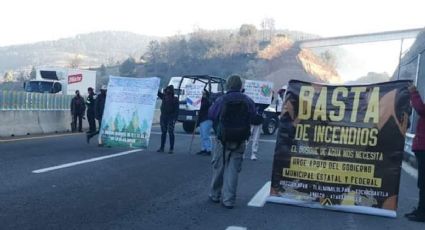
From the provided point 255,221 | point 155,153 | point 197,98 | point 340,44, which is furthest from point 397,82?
point 340,44

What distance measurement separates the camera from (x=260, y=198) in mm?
7918

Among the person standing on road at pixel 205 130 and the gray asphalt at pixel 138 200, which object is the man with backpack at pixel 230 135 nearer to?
the gray asphalt at pixel 138 200

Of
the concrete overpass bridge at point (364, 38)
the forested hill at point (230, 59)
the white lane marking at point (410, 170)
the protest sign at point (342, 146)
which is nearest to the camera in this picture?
the protest sign at point (342, 146)

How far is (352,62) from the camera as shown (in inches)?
6565

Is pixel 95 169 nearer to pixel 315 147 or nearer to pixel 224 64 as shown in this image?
pixel 315 147

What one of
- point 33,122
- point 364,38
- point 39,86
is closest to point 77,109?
point 33,122

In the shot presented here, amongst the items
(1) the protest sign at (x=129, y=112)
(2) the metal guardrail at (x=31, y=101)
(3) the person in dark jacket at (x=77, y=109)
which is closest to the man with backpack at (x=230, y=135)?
(1) the protest sign at (x=129, y=112)

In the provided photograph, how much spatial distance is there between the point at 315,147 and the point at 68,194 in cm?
369

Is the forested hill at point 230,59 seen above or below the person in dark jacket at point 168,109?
above

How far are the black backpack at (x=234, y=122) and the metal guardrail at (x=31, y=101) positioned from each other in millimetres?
11268

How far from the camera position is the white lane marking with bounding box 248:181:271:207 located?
24.6 ft

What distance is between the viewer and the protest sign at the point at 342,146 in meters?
7.14

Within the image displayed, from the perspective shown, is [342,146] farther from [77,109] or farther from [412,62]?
[77,109]

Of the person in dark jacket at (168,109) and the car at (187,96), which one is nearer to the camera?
the person in dark jacket at (168,109)
